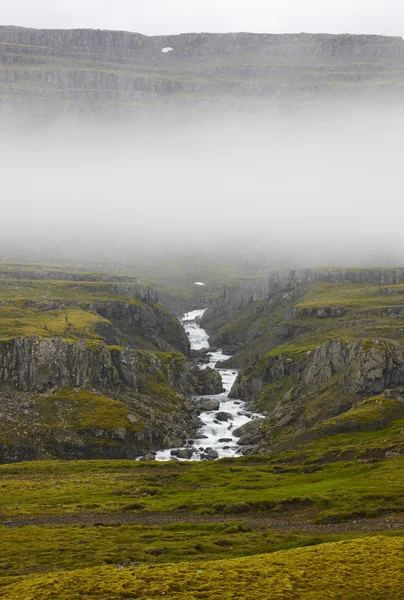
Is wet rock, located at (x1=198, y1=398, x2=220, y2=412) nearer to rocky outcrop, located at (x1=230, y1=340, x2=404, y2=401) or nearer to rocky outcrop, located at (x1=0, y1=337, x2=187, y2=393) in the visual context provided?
rocky outcrop, located at (x1=230, y1=340, x2=404, y2=401)

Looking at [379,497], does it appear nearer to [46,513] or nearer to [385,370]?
[46,513]

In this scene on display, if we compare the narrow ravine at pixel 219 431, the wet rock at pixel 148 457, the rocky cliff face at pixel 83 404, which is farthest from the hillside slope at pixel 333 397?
the rocky cliff face at pixel 83 404

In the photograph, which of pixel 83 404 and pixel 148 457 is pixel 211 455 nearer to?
pixel 148 457

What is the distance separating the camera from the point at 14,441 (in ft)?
442

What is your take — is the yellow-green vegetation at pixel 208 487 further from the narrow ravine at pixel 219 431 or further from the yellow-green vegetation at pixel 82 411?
the yellow-green vegetation at pixel 82 411

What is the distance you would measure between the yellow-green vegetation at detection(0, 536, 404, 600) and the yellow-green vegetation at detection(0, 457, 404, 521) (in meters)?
21.7

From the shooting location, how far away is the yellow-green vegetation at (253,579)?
156 ft

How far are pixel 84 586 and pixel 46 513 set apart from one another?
43228mm

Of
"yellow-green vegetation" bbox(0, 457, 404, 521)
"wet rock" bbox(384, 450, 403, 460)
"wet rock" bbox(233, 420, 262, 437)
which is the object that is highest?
"wet rock" bbox(384, 450, 403, 460)

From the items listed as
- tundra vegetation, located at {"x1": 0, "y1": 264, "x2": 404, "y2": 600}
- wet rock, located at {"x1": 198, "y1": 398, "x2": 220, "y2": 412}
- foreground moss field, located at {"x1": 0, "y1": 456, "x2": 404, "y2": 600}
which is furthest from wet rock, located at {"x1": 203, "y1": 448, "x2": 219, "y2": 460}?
wet rock, located at {"x1": 198, "y1": 398, "x2": 220, "y2": 412}

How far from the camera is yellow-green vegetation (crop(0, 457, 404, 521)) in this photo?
84.0 meters

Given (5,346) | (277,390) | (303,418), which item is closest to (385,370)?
(303,418)

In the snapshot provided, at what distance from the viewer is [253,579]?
50781 millimetres

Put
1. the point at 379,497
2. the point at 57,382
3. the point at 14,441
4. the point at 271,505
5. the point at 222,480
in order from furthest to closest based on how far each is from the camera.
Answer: the point at 57,382
the point at 14,441
the point at 222,480
the point at 271,505
the point at 379,497
